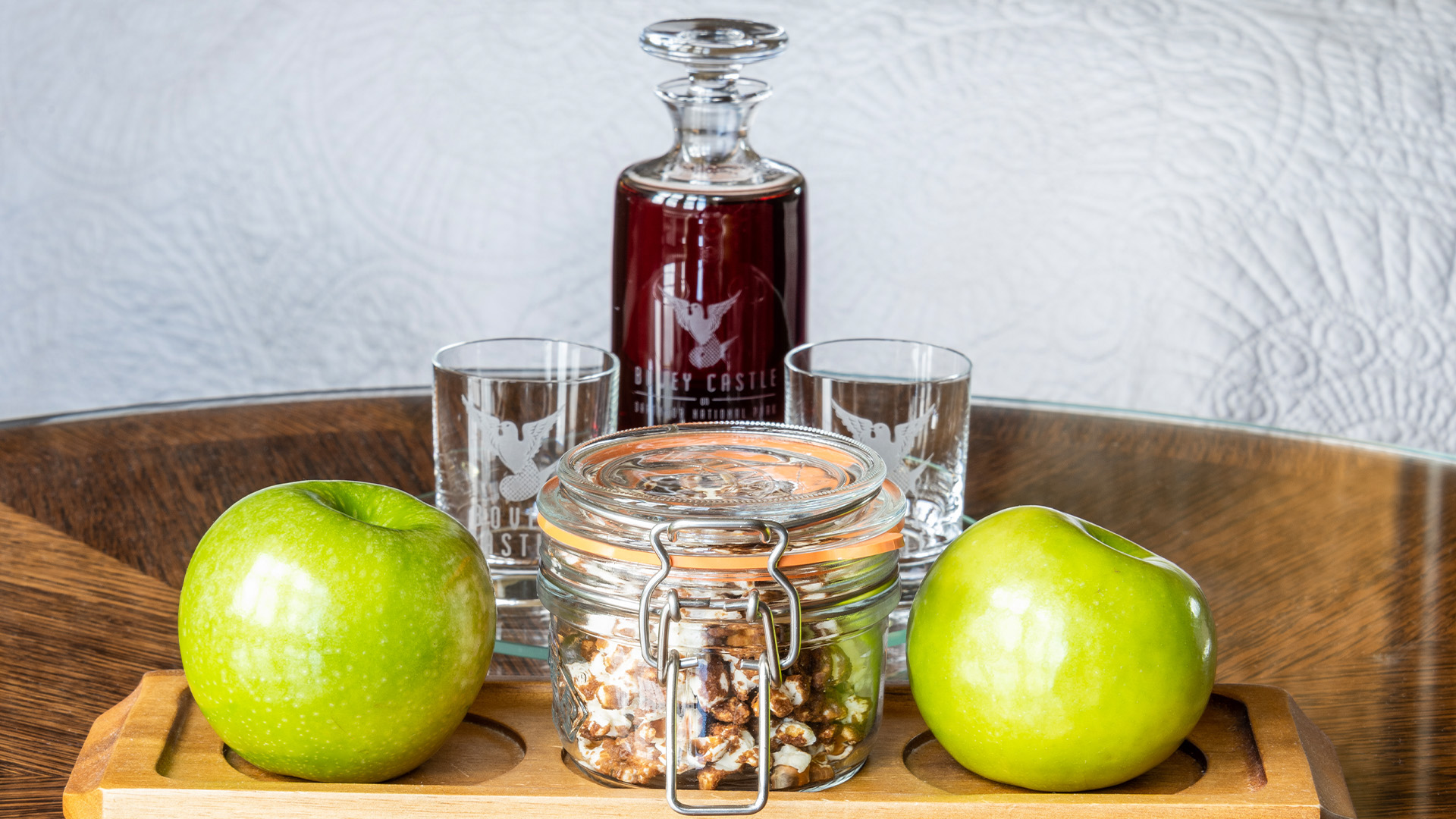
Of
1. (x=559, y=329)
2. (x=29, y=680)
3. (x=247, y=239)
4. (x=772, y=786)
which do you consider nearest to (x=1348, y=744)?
(x=772, y=786)

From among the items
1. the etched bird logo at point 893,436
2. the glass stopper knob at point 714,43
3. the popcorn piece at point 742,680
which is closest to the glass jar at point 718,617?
the popcorn piece at point 742,680

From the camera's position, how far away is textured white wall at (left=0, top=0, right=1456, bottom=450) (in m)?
1.83

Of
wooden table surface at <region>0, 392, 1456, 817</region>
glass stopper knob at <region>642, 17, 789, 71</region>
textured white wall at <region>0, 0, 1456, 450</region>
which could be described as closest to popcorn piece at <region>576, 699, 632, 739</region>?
wooden table surface at <region>0, 392, 1456, 817</region>

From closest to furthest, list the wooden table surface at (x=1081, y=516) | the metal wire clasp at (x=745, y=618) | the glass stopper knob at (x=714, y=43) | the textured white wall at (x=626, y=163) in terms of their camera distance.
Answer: the metal wire clasp at (x=745, y=618) < the wooden table surface at (x=1081, y=516) < the glass stopper knob at (x=714, y=43) < the textured white wall at (x=626, y=163)

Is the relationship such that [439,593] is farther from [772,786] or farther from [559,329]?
[559,329]

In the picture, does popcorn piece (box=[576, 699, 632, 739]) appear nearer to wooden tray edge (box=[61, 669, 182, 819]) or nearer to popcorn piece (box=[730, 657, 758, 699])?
popcorn piece (box=[730, 657, 758, 699])

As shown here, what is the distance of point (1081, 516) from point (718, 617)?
443 millimetres

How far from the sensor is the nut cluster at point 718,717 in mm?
497

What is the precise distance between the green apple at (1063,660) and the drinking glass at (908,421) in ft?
0.53

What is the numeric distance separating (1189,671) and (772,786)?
156 millimetres

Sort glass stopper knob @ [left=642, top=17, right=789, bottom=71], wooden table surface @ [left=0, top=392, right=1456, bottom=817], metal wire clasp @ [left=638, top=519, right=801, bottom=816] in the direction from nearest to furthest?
metal wire clasp @ [left=638, top=519, right=801, bottom=816] < wooden table surface @ [left=0, top=392, right=1456, bottom=817] < glass stopper knob @ [left=642, top=17, right=789, bottom=71]

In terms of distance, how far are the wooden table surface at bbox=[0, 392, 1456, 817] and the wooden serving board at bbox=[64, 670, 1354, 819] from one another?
4 cm

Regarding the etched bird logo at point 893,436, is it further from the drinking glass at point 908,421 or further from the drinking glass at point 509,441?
the drinking glass at point 509,441

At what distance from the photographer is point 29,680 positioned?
2.14 ft
